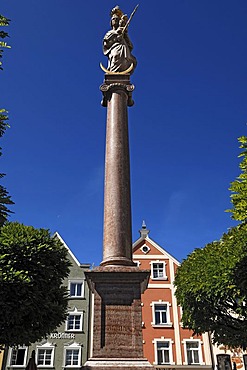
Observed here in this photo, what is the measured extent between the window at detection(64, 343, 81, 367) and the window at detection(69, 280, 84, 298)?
12.5ft

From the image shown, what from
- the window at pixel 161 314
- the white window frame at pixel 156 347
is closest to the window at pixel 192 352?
the white window frame at pixel 156 347

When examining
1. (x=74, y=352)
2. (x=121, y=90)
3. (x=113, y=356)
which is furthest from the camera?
(x=74, y=352)

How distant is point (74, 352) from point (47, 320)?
45.6 ft

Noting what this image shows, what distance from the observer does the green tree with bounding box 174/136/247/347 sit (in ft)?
56.0

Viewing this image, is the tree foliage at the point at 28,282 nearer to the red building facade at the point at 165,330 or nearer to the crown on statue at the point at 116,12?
the crown on statue at the point at 116,12

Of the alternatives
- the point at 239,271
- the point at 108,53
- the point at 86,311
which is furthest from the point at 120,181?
the point at 86,311

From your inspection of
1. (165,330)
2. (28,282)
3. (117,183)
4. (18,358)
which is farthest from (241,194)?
(18,358)

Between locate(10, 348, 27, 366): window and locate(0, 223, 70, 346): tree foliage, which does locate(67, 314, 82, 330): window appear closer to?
locate(10, 348, 27, 366): window

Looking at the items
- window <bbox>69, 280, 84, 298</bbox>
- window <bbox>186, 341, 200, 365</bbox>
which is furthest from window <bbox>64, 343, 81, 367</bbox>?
window <bbox>186, 341, 200, 365</bbox>

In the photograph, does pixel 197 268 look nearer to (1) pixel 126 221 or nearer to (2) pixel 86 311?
(1) pixel 126 221

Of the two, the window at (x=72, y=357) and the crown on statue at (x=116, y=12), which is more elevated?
the crown on statue at (x=116, y=12)

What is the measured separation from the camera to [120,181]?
11445 mm

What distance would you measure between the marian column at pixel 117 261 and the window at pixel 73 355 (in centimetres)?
1846

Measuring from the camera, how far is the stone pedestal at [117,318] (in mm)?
8336
